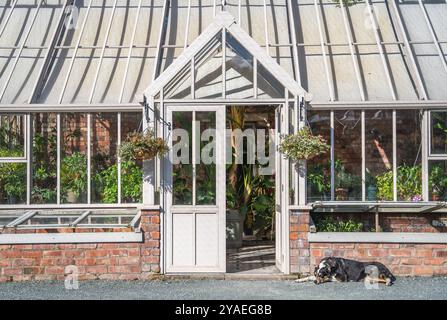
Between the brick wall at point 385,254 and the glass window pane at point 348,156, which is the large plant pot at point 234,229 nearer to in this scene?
the glass window pane at point 348,156

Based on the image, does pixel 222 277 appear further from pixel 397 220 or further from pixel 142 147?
pixel 397 220

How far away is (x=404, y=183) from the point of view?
461 inches

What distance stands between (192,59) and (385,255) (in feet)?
13.5

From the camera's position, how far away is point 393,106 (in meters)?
11.5

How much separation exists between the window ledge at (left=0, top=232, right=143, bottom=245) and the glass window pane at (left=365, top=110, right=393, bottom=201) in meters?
3.92

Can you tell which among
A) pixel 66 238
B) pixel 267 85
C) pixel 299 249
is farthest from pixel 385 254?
pixel 66 238

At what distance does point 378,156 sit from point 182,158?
3131mm

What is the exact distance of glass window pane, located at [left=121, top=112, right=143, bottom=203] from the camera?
1185 cm

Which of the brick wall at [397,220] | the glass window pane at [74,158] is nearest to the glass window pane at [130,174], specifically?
the glass window pane at [74,158]

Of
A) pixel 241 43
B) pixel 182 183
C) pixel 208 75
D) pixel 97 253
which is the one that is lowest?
pixel 97 253
